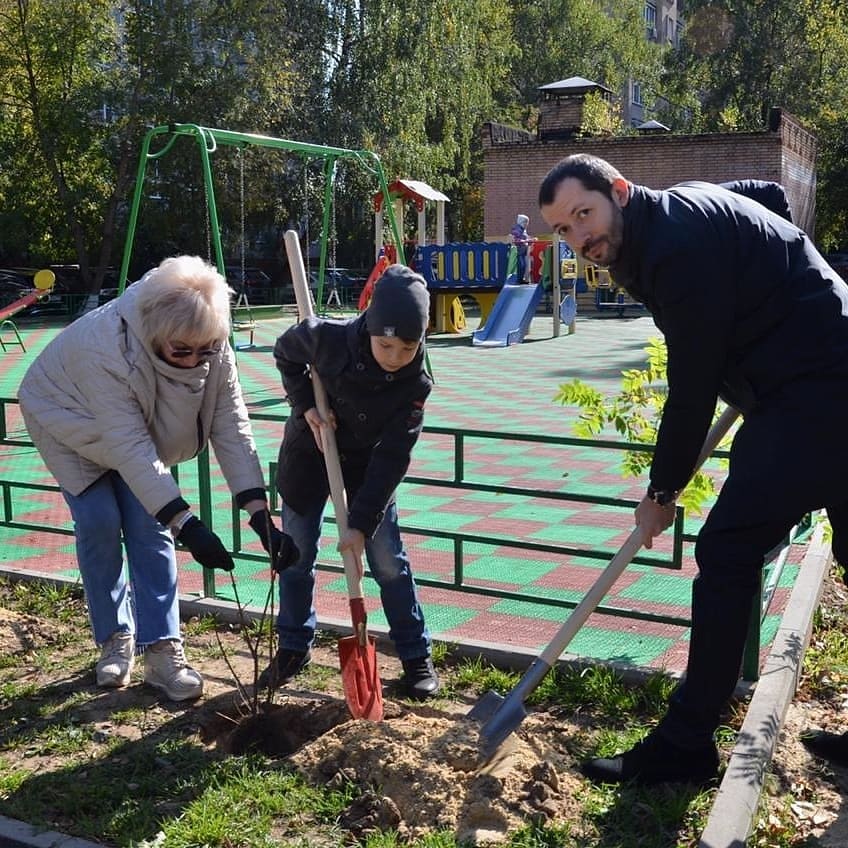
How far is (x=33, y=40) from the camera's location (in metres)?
25.9

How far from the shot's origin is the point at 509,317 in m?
18.0

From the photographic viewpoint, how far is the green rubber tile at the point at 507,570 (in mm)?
4832

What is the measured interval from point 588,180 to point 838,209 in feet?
117

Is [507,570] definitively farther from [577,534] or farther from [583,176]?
[583,176]

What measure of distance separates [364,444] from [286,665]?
837mm

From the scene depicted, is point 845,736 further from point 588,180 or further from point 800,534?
point 800,534

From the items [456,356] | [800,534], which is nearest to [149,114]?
[456,356]

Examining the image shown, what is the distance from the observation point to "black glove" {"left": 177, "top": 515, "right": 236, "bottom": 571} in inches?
118

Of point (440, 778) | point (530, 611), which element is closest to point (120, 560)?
point (440, 778)

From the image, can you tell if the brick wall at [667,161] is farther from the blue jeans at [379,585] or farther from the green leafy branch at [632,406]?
the blue jeans at [379,585]

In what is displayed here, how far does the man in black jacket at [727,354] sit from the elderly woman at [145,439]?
113cm

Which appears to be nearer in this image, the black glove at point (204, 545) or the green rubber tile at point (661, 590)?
the black glove at point (204, 545)

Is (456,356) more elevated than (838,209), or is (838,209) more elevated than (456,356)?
(838,209)

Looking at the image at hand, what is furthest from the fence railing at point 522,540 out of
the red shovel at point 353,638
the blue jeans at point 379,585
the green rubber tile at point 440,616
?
the red shovel at point 353,638
